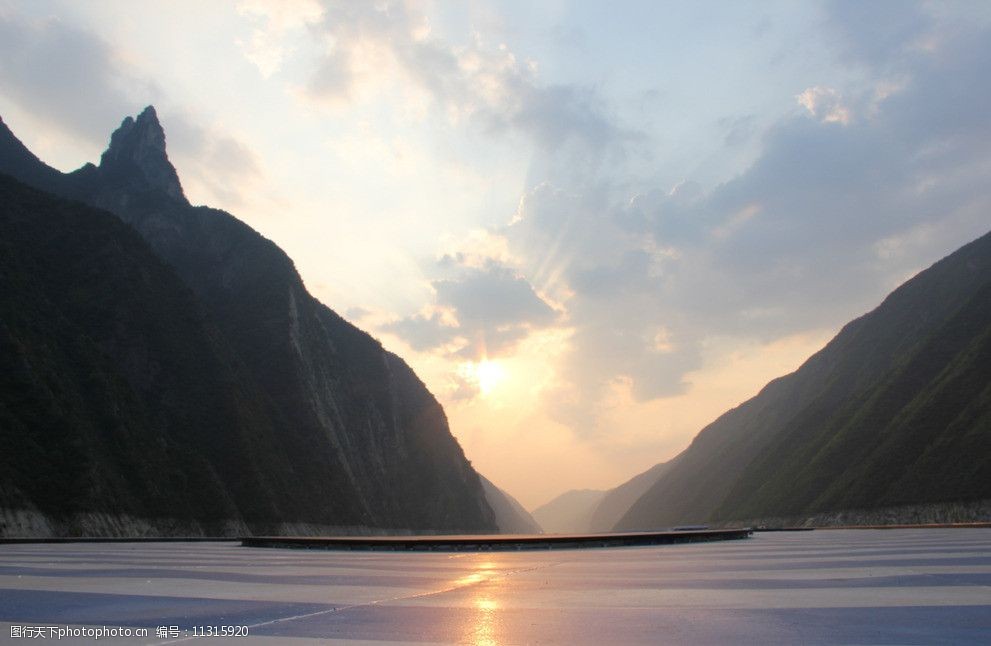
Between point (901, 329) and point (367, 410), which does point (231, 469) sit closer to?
point (367, 410)

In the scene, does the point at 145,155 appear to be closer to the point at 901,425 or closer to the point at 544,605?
the point at 901,425

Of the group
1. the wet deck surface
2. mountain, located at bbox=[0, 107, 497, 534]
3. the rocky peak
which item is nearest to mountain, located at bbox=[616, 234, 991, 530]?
mountain, located at bbox=[0, 107, 497, 534]

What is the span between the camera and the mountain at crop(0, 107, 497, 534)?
59750 millimetres

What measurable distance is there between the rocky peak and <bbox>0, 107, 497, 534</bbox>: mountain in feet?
1.18

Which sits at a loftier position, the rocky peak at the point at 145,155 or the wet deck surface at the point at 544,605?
the rocky peak at the point at 145,155

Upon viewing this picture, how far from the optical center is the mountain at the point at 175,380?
59.8 metres

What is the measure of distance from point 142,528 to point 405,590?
58420 mm

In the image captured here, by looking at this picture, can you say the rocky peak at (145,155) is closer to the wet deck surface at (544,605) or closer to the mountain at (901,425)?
the mountain at (901,425)

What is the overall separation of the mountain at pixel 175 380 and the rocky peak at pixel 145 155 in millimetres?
359

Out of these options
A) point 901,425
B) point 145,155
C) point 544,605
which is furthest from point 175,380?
point 901,425

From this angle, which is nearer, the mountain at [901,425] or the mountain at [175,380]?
the mountain at [175,380]

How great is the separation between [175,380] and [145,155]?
7236 cm

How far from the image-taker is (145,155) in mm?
138750

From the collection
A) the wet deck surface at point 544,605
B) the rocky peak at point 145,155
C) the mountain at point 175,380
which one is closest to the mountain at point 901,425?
the mountain at point 175,380
